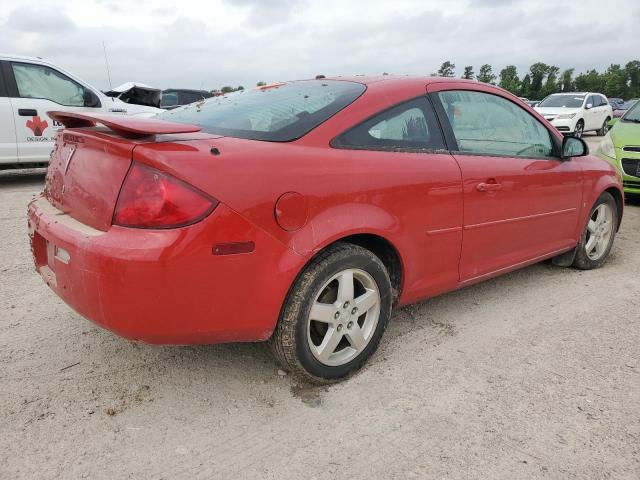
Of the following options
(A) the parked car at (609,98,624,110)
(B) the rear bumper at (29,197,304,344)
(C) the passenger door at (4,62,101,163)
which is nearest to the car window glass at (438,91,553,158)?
(B) the rear bumper at (29,197,304,344)

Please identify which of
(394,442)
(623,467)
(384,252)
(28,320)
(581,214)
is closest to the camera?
(623,467)

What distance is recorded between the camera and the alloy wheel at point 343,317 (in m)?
2.34

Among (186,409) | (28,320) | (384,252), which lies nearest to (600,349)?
(384,252)

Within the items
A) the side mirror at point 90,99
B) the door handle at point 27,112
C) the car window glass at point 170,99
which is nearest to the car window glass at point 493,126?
the door handle at point 27,112

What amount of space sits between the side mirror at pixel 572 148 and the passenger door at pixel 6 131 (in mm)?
7014

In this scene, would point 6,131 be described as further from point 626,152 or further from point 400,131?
point 626,152

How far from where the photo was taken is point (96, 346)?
275 centimetres

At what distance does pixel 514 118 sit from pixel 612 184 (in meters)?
1.39

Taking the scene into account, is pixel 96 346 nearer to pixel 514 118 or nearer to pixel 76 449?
pixel 76 449

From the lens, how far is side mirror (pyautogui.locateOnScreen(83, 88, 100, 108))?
778 centimetres

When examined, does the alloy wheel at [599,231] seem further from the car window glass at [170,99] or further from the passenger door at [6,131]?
the car window glass at [170,99]

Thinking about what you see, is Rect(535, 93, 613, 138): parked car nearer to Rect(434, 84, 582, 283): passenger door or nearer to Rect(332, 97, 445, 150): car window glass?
Rect(434, 84, 582, 283): passenger door

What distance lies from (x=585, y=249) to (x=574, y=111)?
14112 millimetres

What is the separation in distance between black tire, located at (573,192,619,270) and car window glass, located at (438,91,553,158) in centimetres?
88
